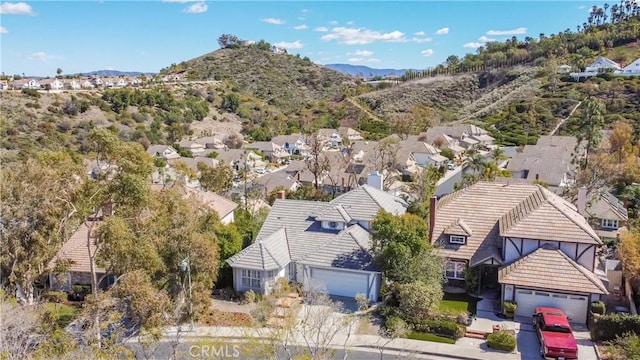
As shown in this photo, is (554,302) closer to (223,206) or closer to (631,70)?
(223,206)

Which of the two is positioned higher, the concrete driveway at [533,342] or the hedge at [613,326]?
the hedge at [613,326]

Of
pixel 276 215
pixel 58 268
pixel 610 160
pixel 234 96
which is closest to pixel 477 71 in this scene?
pixel 234 96

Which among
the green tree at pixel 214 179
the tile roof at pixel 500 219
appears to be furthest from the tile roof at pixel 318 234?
the green tree at pixel 214 179

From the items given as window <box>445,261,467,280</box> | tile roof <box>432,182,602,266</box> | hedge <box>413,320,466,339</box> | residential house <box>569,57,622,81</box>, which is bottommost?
hedge <box>413,320,466,339</box>

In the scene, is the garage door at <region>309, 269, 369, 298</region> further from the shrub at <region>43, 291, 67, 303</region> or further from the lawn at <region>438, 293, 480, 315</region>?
the shrub at <region>43, 291, 67, 303</region>

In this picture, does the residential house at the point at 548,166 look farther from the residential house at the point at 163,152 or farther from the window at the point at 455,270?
the residential house at the point at 163,152

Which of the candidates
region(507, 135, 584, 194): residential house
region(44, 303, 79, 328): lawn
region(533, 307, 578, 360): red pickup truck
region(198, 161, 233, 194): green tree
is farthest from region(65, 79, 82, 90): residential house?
region(533, 307, 578, 360): red pickup truck
